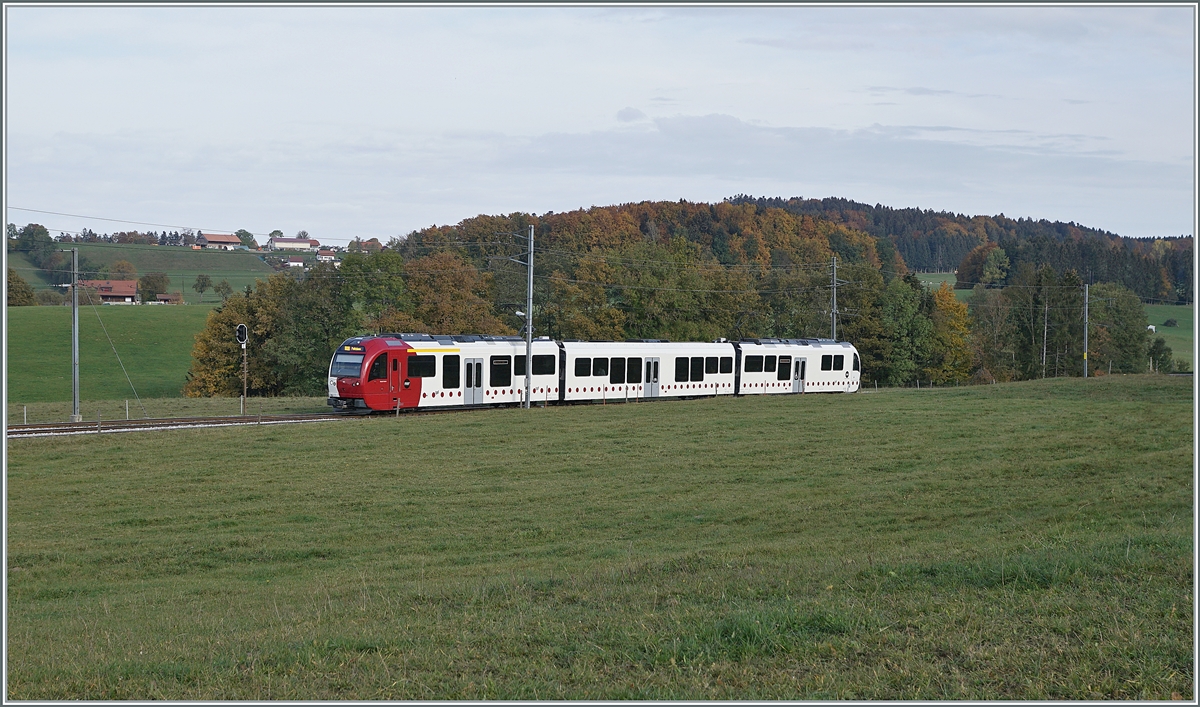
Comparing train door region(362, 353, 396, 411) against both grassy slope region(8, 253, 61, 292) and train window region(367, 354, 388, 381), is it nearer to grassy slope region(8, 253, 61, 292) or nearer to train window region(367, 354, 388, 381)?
train window region(367, 354, 388, 381)

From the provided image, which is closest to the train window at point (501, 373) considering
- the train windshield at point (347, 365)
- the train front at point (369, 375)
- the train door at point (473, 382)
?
the train door at point (473, 382)

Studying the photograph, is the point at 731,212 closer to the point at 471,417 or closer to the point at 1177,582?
the point at 471,417

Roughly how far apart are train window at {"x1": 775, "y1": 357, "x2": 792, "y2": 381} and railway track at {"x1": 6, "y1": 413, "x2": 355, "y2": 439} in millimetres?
24646

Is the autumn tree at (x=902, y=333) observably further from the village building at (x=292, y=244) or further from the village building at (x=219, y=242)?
the village building at (x=219, y=242)

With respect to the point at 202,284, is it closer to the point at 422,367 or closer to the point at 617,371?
the point at 617,371

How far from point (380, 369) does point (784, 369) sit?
24.2m

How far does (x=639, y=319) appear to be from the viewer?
79.5 m

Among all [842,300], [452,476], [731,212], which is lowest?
[452,476]

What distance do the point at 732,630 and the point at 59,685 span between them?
4.85m

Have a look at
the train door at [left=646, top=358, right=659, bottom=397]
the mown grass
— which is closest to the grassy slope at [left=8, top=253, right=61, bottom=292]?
the mown grass

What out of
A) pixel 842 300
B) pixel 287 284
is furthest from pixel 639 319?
pixel 287 284

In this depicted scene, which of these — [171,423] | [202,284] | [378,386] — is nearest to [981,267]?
[202,284]

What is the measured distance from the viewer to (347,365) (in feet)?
120

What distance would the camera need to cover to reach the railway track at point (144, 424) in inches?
1148
